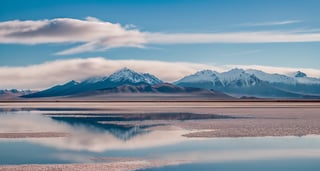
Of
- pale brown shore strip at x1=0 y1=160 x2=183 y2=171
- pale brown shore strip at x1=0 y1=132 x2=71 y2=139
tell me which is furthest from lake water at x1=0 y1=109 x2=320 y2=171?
pale brown shore strip at x1=0 y1=132 x2=71 y2=139

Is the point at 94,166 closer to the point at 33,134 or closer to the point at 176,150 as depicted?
the point at 176,150

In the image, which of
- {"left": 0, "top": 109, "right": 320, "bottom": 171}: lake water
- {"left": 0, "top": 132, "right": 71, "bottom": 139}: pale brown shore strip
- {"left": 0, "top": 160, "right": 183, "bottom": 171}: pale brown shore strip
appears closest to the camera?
{"left": 0, "top": 160, "right": 183, "bottom": 171}: pale brown shore strip

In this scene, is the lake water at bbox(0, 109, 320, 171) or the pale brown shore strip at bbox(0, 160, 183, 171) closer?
the pale brown shore strip at bbox(0, 160, 183, 171)

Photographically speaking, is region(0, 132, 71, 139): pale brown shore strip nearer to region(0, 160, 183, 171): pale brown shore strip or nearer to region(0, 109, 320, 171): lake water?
region(0, 109, 320, 171): lake water

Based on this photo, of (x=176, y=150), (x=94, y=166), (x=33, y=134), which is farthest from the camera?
(x=33, y=134)

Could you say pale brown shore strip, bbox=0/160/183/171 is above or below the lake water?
below

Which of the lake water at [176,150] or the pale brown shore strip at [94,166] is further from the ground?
the lake water at [176,150]

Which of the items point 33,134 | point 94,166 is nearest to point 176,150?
point 94,166

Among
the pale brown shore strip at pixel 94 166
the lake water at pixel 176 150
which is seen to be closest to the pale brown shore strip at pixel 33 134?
the lake water at pixel 176 150

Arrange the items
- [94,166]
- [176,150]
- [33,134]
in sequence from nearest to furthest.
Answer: [94,166], [176,150], [33,134]

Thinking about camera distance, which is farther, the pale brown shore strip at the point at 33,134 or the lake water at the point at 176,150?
the pale brown shore strip at the point at 33,134

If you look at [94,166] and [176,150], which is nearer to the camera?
[94,166]

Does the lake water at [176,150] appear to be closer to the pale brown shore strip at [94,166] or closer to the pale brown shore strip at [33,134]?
the pale brown shore strip at [94,166]

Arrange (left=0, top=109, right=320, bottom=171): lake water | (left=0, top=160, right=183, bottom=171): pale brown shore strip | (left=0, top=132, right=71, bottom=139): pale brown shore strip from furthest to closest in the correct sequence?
(left=0, top=132, right=71, bottom=139): pale brown shore strip, (left=0, top=109, right=320, bottom=171): lake water, (left=0, top=160, right=183, bottom=171): pale brown shore strip
